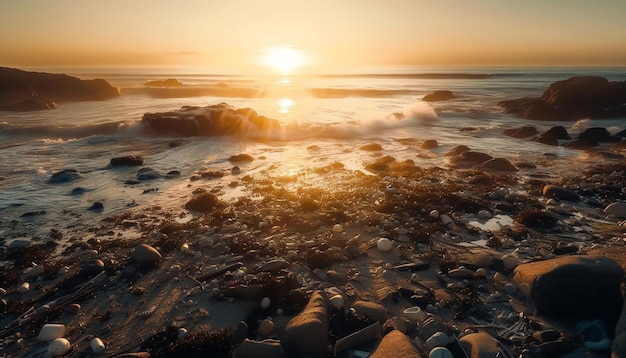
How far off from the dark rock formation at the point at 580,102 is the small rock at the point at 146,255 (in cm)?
3227

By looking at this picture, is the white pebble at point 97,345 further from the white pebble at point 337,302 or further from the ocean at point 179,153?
the ocean at point 179,153

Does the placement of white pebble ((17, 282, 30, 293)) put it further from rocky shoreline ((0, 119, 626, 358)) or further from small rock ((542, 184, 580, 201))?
small rock ((542, 184, 580, 201))

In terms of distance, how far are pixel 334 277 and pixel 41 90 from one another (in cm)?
5288

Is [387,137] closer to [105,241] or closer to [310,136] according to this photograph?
[310,136]

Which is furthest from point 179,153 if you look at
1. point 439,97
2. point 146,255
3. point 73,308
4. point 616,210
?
point 439,97

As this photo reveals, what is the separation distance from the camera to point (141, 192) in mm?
11805

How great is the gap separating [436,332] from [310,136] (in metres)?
18.8

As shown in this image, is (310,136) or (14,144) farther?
(310,136)

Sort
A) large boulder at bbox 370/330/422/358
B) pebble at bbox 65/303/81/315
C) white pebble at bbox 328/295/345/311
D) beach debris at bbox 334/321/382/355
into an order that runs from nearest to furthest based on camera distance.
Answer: large boulder at bbox 370/330/422/358 → beach debris at bbox 334/321/382/355 → white pebble at bbox 328/295/345/311 → pebble at bbox 65/303/81/315

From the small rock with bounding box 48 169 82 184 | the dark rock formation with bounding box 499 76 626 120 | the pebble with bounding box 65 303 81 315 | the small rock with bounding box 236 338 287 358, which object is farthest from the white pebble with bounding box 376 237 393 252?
the dark rock formation with bounding box 499 76 626 120

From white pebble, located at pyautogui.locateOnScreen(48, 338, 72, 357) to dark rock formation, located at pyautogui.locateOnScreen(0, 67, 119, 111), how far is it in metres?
41.1

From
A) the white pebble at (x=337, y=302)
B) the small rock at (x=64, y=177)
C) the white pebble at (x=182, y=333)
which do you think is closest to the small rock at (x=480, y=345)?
the white pebble at (x=337, y=302)

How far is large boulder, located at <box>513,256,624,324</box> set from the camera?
16.3ft

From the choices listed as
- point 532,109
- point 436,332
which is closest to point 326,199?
point 436,332
